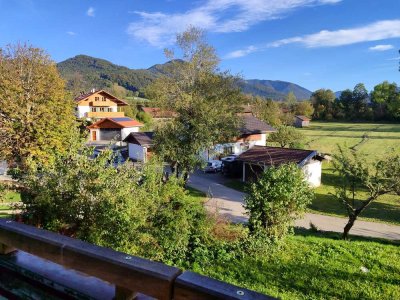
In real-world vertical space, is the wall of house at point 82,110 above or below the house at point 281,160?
above

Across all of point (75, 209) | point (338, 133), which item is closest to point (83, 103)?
point (338, 133)

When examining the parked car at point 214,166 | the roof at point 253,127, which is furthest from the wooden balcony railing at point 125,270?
the roof at point 253,127

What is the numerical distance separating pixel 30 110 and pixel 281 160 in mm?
18673

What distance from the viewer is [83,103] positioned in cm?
5784

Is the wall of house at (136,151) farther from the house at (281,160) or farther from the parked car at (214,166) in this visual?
the house at (281,160)

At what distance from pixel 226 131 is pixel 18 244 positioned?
22.6m

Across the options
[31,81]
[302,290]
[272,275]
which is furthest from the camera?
[31,81]

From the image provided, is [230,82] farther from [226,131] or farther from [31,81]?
[31,81]

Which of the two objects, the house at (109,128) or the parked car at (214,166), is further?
the house at (109,128)

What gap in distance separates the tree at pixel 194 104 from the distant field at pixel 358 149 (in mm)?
8308

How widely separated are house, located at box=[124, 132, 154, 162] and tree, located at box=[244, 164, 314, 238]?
23775 millimetres

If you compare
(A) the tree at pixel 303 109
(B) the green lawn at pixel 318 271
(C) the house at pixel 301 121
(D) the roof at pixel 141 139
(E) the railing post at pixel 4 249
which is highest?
(A) the tree at pixel 303 109

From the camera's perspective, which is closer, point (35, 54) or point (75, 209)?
point (75, 209)

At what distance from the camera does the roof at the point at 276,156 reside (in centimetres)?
2636
